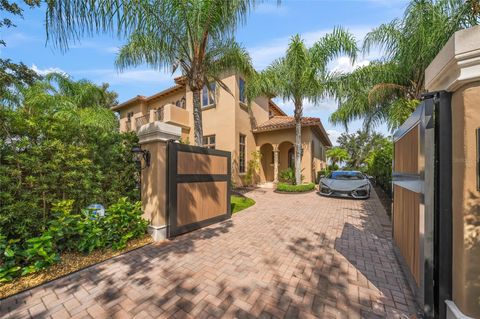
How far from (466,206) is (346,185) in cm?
889

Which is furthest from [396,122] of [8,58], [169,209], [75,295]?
[8,58]

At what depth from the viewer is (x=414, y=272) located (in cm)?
260

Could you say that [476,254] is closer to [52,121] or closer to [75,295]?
[75,295]

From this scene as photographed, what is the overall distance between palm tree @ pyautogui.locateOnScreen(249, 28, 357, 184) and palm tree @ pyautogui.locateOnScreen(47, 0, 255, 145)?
2789 millimetres

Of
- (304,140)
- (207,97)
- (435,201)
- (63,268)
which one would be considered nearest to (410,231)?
(435,201)

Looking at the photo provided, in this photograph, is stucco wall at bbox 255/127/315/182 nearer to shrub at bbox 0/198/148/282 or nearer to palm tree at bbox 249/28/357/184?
palm tree at bbox 249/28/357/184

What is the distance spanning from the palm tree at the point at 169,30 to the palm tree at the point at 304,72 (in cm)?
279

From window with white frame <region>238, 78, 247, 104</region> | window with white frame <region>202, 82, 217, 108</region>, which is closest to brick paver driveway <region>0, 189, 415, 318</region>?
window with white frame <region>238, 78, 247, 104</region>

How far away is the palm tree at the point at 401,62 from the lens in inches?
239

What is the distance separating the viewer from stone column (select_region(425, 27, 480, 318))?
1.59 meters

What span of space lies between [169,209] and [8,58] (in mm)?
5038

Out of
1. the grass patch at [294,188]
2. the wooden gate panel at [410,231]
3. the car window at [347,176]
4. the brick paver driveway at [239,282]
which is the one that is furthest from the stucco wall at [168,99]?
the wooden gate panel at [410,231]

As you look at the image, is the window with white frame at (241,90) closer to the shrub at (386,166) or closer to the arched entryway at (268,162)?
the arched entryway at (268,162)

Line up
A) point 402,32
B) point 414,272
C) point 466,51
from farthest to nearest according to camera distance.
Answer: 1. point 402,32
2. point 414,272
3. point 466,51
